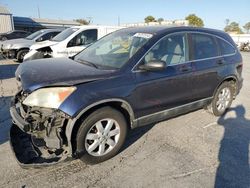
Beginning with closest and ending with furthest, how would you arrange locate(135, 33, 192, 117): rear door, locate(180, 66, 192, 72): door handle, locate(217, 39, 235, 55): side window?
locate(135, 33, 192, 117): rear door < locate(180, 66, 192, 72): door handle < locate(217, 39, 235, 55): side window

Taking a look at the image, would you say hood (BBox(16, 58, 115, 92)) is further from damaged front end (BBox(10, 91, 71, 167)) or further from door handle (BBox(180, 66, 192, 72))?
door handle (BBox(180, 66, 192, 72))

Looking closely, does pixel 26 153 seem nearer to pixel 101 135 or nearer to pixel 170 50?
pixel 101 135

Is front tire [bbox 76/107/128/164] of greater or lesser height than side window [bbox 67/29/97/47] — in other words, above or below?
below

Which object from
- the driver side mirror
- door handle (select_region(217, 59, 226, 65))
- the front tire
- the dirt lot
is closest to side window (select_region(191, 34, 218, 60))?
door handle (select_region(217, 59, 226, 65))

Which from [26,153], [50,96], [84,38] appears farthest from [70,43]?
[50,96]

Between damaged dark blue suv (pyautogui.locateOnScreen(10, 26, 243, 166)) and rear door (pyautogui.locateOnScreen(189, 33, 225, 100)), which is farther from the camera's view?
rear door (pyautogui.locateOnScreen(189, 33, 225, 100))

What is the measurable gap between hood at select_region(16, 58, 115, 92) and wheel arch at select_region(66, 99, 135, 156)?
35 centimetres

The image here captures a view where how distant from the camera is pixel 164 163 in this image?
3465 millimetres

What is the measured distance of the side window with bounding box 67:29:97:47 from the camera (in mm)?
9023

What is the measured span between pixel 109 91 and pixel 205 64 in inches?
86.7

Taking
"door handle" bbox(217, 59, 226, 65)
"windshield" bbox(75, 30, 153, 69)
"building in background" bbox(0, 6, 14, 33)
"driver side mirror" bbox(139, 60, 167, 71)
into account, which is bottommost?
"door handle" bbox(217, 59, 226, 65)

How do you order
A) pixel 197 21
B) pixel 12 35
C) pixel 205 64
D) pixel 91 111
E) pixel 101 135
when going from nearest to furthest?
pixel 91 111
pixel 101 135
pixel 205 64
pixel 12 35
pixel 197 21

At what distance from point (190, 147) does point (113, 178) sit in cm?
148

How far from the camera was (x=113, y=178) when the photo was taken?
10.2ft
